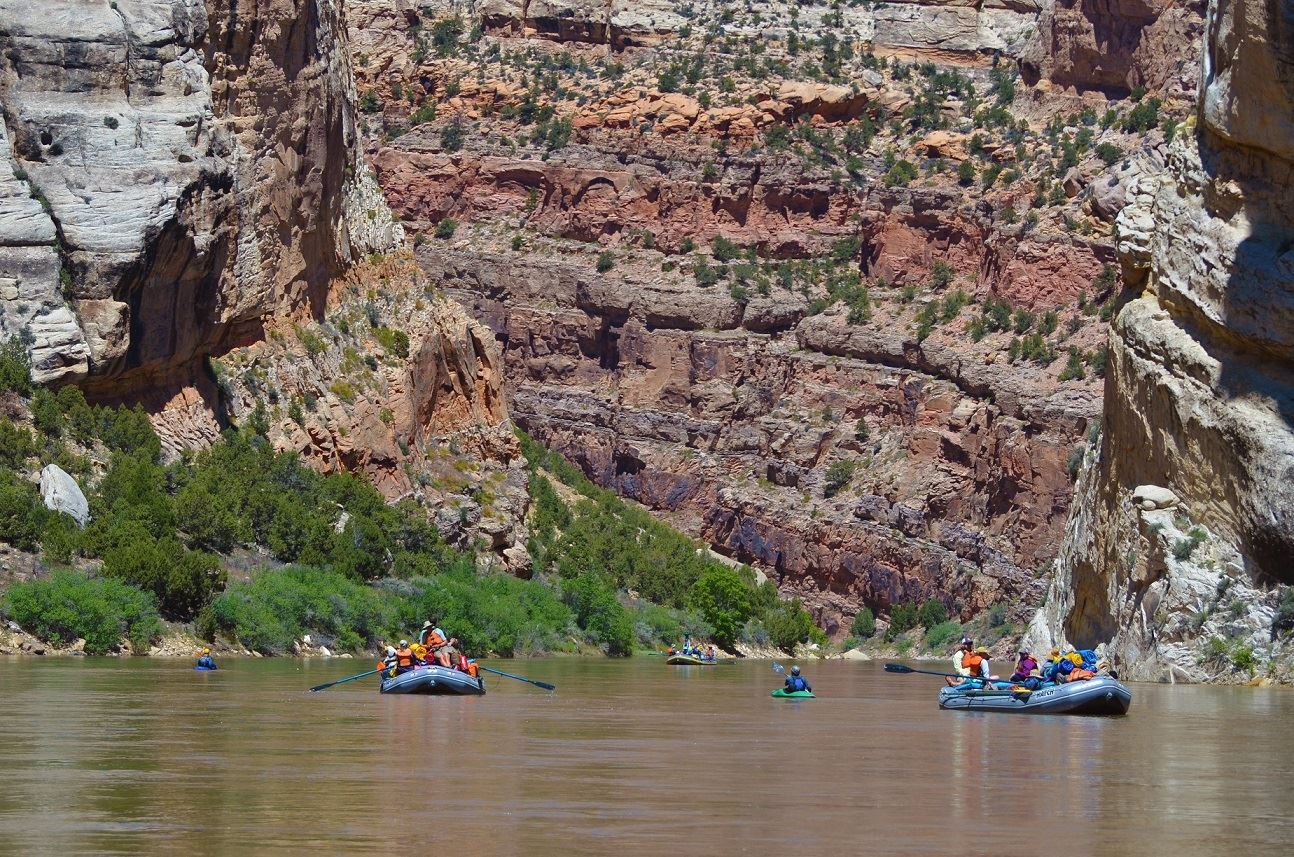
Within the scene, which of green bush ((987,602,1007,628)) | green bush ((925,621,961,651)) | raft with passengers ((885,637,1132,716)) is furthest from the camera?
green bush ((987,602,1007,628))

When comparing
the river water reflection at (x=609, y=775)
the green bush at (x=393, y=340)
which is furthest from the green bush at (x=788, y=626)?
the river water reflection at (x=609, y=775)

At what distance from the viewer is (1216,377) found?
64.6m

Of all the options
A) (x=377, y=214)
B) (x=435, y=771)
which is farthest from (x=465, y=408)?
(x=435, y=771)

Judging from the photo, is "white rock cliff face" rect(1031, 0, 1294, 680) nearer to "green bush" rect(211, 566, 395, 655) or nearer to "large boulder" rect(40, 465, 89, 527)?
"green bush" rect(211, 566, 395, 655)

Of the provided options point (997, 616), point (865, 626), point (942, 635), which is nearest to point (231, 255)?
point (942, 635)

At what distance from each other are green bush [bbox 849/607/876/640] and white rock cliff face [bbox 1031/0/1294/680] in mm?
61601

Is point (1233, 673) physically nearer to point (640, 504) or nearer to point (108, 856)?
point (108, 856)

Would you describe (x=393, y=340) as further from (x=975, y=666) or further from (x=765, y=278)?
(x=975, y=666)

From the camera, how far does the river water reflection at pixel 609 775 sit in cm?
2728

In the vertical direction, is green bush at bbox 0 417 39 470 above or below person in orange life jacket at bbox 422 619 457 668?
above

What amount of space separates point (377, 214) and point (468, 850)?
86837 millimetres

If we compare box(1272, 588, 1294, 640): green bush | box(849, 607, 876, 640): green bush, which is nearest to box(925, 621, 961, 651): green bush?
box(849, 607, 876, 640): green bush

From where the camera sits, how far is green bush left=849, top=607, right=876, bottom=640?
132500 mm

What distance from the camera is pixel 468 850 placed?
2612 cm
